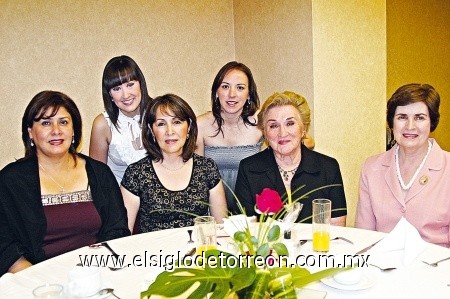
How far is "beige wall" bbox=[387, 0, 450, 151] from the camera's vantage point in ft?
18.8

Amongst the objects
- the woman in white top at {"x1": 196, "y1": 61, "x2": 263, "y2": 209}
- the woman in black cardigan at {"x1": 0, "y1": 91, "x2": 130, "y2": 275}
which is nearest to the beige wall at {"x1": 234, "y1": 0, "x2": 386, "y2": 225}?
the woman in white top at {"x1": 196, "y1": 61, "x2": 263, "y2": 209}

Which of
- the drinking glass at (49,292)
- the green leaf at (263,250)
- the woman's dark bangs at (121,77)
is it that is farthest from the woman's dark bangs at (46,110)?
the green leaf at (263,250)

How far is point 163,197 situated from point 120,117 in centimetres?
93

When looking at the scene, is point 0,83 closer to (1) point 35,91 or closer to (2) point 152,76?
(1) point 35,91

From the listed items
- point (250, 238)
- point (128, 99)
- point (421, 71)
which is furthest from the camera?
point (421, 71)

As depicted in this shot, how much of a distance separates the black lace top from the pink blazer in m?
0.85

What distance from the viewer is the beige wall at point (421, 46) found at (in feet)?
18.8

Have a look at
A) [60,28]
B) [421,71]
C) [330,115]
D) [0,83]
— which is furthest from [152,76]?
[421,71]

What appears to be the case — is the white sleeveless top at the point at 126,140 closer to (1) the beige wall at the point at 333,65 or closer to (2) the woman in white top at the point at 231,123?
(2) the woman in white top at the point at 231,123

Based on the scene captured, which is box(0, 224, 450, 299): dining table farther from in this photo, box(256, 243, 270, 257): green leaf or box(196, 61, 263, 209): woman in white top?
box(196, 61, 263, 209): woman in white top

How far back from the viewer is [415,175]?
2.18 meters

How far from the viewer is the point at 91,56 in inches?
156

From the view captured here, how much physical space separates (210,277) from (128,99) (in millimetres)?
2088

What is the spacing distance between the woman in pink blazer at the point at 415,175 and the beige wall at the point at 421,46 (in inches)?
147
